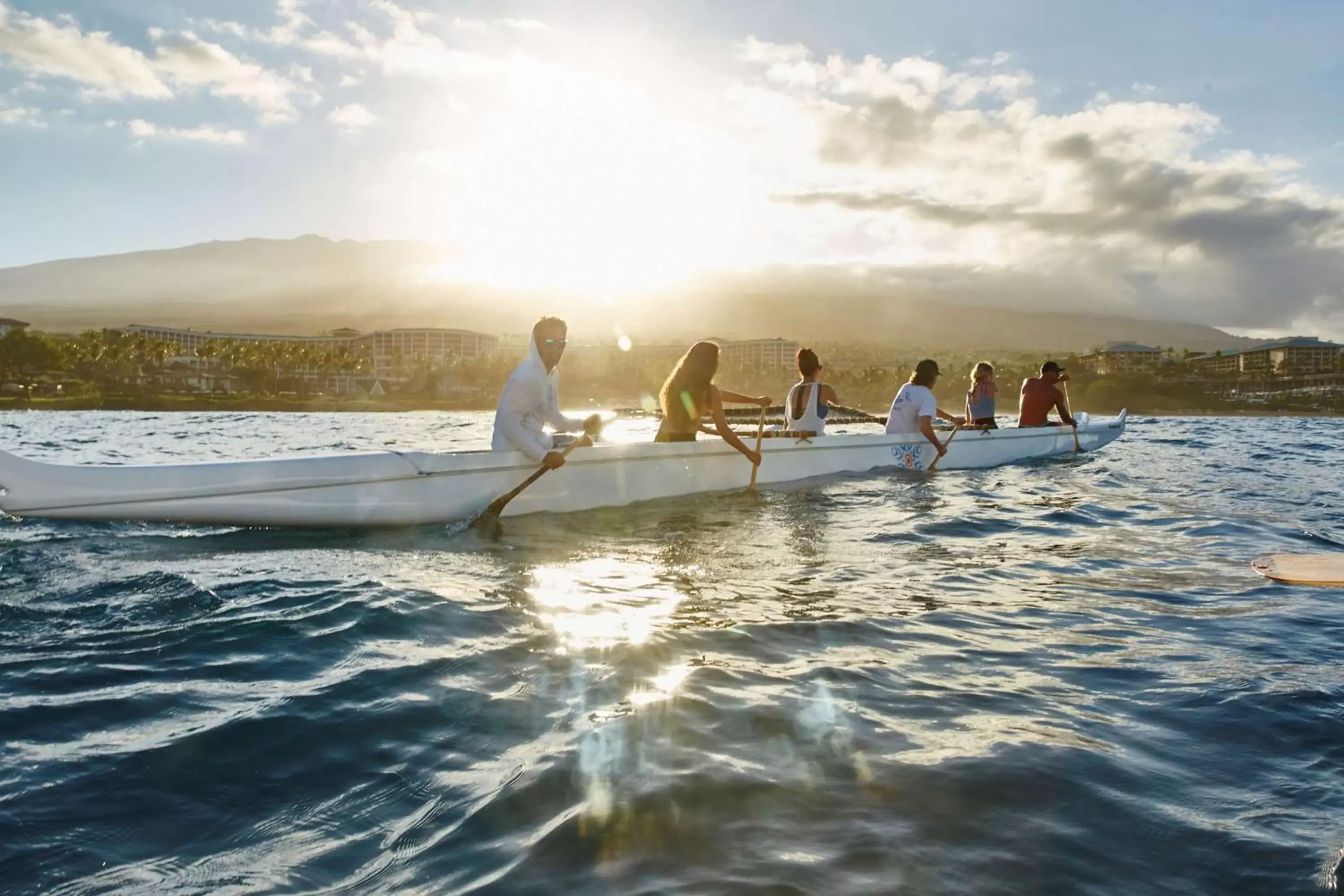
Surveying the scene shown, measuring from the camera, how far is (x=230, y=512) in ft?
28.0

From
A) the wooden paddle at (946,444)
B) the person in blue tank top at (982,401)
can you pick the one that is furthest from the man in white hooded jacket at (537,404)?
the person in blue tank top at (982,401)

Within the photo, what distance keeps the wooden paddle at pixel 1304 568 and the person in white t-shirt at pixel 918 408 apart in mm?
6414

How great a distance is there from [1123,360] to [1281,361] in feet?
110

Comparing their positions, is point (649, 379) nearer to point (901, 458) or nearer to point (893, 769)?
point (901, 458)

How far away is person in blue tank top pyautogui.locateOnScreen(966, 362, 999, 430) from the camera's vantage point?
16859 millimetres

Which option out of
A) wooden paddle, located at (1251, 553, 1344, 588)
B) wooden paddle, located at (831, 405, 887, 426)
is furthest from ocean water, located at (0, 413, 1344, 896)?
wooden paddle, located at (831, 405, 887, 426)

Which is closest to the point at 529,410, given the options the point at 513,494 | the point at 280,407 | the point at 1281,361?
the point at 513,494

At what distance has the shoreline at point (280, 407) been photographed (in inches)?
3282

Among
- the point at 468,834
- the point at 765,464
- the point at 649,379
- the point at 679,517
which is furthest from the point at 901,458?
the point at 649,379

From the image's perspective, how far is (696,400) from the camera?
37.5ft

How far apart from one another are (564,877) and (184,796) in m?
1.61

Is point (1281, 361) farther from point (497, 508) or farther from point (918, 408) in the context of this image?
point (497, 508)

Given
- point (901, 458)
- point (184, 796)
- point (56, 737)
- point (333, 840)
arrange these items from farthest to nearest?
point (901, 458) < point (56, 737) < point (184, 796) < point (333, 840)

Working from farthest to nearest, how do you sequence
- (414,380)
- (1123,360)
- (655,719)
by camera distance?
(1123,360) → (414,380) → (655,719)
